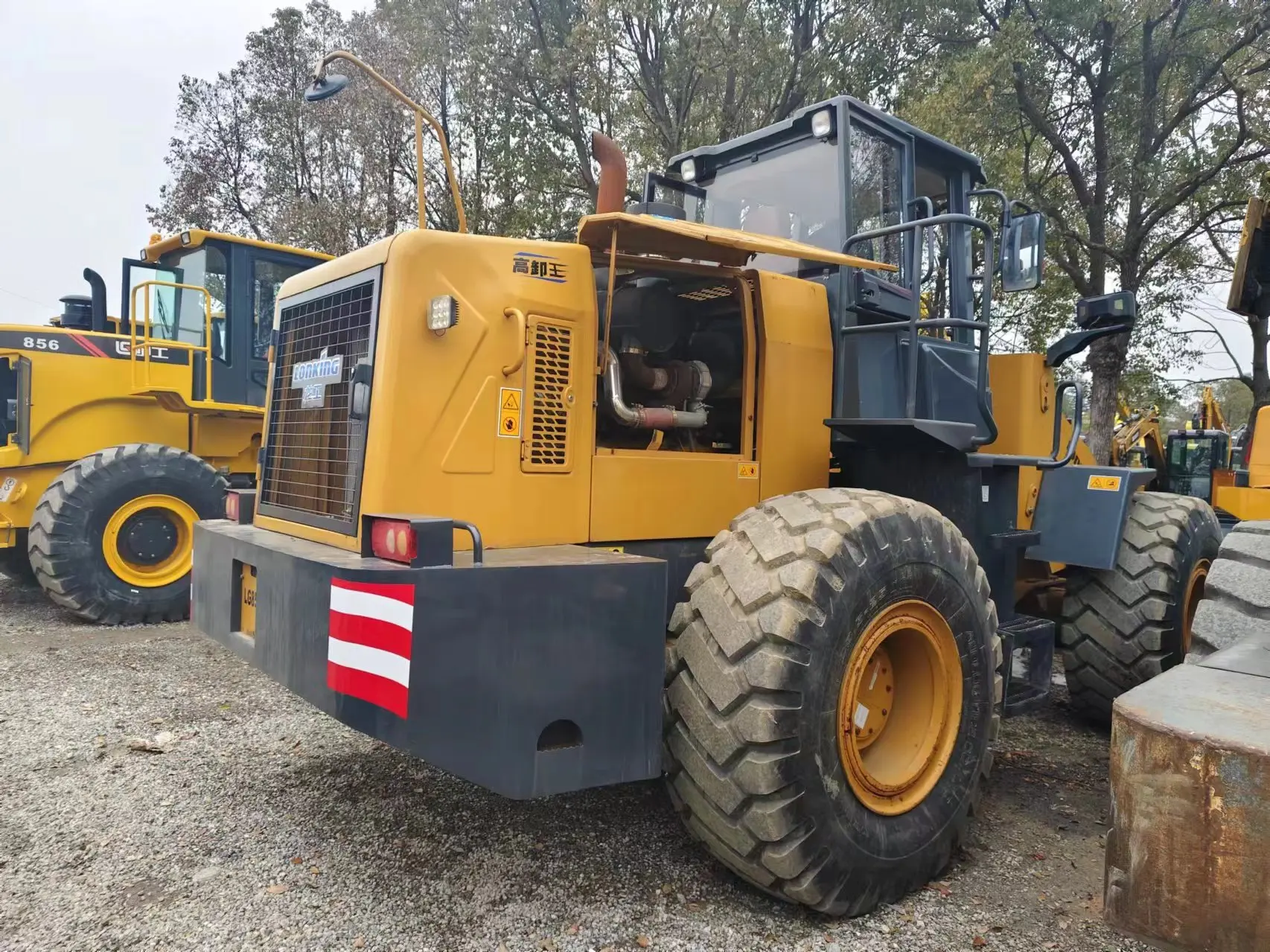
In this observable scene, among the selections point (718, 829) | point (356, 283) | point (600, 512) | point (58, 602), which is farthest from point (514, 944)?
point (58, 602)

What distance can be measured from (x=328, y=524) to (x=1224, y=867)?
2715mm

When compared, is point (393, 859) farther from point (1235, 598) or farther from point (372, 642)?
point (1235, 598)

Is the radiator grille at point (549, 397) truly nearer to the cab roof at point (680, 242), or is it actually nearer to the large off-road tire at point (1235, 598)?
the cab roof at point (680, 242)

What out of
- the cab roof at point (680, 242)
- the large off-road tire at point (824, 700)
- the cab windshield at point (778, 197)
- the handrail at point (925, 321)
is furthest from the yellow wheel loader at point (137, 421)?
the large off-road tire at point (824, 700)

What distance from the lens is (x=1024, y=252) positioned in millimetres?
4047

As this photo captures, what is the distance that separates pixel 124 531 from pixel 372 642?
5.66m

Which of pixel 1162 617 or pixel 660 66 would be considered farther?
pixel 660 66

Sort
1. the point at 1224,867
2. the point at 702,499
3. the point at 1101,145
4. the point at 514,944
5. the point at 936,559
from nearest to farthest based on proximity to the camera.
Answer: the point at 1224,867 → the point at 514,944 → the point at 936,559 → the point at 702,499 → the point at 1101,145

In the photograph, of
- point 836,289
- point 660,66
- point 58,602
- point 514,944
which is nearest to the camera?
point 514,944

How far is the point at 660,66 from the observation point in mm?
15242

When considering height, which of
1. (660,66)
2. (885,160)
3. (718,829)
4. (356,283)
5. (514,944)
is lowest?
(514,944)

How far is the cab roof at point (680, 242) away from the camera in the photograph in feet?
10.2

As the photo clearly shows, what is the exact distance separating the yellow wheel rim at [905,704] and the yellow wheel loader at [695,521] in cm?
1

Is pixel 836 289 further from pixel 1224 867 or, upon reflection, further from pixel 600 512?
pixel 1224 867
